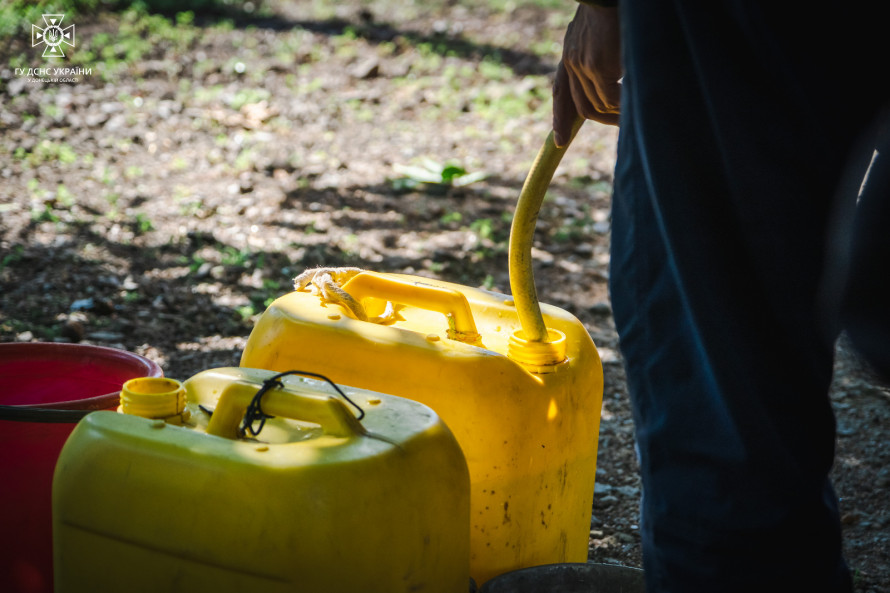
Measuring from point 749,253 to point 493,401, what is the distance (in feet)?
1.87

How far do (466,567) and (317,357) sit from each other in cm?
46

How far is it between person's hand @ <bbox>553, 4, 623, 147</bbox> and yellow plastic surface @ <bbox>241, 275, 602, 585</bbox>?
41 centimetres

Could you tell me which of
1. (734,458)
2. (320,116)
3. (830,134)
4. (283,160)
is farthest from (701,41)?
(320,116)

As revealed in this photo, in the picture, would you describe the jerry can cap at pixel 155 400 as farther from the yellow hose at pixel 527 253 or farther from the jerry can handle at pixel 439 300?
the yellow hose at pixel 527 253

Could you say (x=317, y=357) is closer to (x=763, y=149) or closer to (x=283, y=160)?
(x=763, y=149)

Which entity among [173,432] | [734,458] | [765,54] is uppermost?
[765,54]

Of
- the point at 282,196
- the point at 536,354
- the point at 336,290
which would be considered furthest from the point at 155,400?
the point at 282,196

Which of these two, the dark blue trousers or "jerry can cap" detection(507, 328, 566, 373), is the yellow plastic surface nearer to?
"jerry can cap" detection(507, 328, 566, 373)

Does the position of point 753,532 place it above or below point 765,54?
below

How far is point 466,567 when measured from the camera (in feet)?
4.15

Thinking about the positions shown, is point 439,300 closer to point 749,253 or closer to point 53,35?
point 749,253

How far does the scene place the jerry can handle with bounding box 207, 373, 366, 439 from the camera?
117 centimetres

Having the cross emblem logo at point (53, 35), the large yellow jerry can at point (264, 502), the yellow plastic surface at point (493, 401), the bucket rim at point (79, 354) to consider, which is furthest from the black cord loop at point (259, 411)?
the cross emblem logo at point (53, 35)

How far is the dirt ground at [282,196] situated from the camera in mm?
2730
